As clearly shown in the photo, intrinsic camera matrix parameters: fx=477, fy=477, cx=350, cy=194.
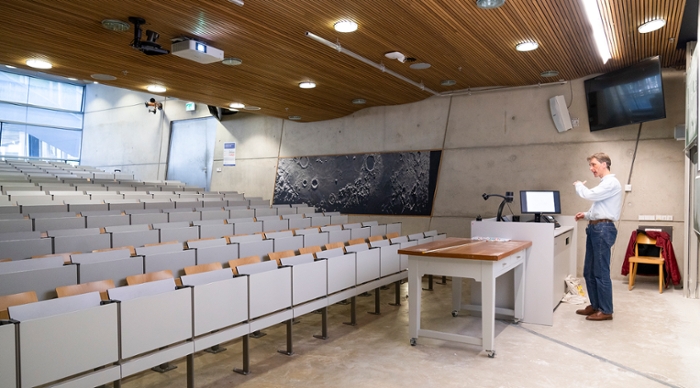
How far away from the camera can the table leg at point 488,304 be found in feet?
13.3

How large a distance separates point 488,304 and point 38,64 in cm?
659

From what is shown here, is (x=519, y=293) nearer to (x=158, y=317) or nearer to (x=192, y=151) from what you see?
(x=158, y=317)

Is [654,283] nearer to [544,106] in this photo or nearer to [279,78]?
[544,106]

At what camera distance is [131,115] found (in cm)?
1553

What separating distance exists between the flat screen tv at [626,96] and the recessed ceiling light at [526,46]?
184 cm

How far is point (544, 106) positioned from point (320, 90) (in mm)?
3953

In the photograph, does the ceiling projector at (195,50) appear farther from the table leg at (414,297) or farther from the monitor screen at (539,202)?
the monitor screen at (539,202)

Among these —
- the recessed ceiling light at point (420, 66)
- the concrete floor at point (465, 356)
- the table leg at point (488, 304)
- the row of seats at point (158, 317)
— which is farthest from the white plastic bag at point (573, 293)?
the recessed ceiling light at point (420, 66)

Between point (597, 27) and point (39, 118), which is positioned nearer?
point (597, 27)

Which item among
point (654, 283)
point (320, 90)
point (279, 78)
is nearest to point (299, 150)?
point (320, 90)

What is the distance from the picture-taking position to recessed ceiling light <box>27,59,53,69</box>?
6.41m

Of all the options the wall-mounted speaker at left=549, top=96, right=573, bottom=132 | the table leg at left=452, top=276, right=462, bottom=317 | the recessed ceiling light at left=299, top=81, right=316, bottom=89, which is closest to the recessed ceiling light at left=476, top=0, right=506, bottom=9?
the table leg at left=452, top=276, right=462, bottom=317

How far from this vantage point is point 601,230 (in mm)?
5023

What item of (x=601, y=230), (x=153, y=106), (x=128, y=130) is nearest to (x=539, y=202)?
(x=601, y=230)
